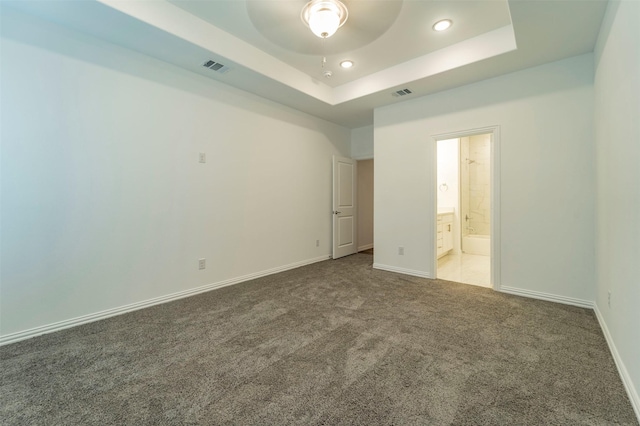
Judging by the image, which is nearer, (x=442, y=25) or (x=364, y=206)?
(x=442, y=25)

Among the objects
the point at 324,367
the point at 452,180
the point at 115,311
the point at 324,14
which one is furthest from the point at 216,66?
the point at 452,180

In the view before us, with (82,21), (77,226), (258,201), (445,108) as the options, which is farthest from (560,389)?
(82,21)

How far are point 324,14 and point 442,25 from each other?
133cm

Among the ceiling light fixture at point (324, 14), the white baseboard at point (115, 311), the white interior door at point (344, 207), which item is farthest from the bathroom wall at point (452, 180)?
the ceiling light fixture at point (324, 14)

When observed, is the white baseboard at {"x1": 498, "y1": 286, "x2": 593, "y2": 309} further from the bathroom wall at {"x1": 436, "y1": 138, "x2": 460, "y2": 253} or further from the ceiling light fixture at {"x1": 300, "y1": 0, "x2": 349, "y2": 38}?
the ceiling light fixture at {"x1": 300, "y1": 0, "x2": 349, "y2": 38}

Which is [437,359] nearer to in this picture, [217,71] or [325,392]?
[325,392]

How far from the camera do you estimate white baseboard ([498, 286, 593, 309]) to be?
9.14 feet

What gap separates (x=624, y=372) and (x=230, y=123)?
422cm

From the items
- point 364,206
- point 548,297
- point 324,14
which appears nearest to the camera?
point 324,14

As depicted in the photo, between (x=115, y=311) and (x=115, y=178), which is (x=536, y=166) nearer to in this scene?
(x=115, y=178)

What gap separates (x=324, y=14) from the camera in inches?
88.4

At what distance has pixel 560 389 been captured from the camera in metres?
1.57

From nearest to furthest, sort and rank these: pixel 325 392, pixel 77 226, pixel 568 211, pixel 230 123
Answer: pixel 325 392
pixel 77 226
pixel 568 211
pixel 230 123

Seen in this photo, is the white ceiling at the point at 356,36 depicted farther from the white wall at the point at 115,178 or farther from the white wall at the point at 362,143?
the white wall at the point at 362,143
